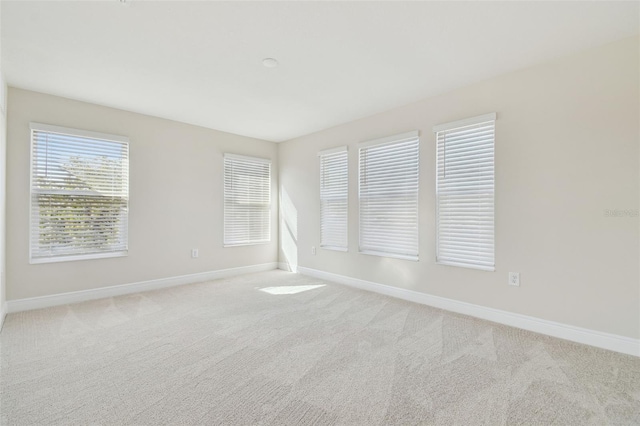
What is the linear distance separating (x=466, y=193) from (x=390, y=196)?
100 cm

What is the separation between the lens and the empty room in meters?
1.97

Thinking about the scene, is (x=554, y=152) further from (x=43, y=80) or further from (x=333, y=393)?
(x=43, y=80)

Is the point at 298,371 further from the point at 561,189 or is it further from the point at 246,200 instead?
the point at 246,200

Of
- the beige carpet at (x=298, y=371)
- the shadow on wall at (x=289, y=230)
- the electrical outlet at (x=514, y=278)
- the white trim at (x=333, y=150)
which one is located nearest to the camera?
the beige carpet at (x=298, y=371)

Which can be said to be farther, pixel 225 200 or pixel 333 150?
pixel 225 200

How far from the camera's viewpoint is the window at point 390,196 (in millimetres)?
3809

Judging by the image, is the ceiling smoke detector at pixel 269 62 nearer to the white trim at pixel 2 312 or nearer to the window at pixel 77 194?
the window at pixel 77 194

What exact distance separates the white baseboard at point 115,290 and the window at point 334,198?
1.63m

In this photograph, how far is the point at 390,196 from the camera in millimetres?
4047

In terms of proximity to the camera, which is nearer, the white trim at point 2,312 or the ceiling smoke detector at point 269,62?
the ceiling smoke detector at point 269,62

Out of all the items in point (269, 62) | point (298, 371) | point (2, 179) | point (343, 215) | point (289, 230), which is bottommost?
point (298, 371)

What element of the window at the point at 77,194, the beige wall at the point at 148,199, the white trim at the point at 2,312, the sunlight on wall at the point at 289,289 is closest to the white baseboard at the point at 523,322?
the sunlight on wall at the point at 289,289

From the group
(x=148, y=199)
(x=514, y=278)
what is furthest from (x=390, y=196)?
(x=148, y=199)

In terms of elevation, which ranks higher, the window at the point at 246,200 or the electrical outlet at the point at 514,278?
the window at the point at 246,200
